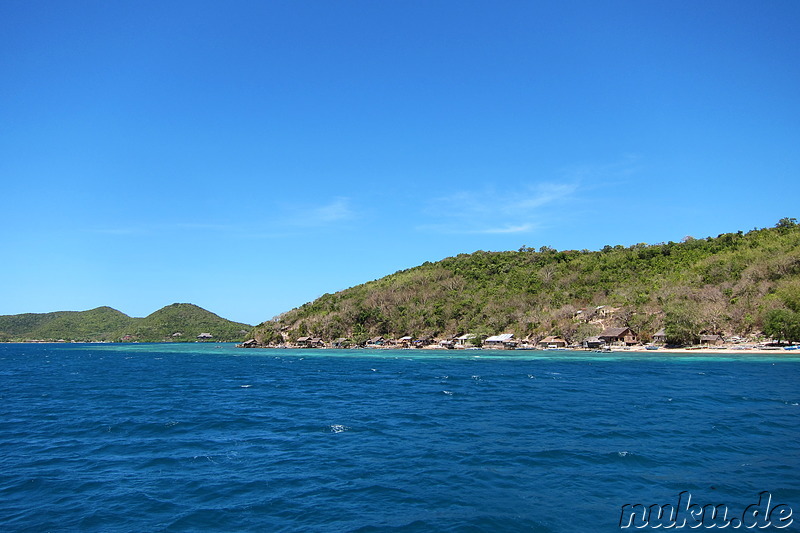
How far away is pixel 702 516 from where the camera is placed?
459 inches

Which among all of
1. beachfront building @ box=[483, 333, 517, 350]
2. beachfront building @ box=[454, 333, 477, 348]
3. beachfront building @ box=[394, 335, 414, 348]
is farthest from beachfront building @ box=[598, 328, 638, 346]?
beachfront building @ box=[394, 335, 414, 348]

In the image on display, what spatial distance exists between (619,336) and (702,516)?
95.3 m

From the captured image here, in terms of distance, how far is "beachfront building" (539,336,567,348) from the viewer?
4262 inches

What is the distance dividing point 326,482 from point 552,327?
10877 cm

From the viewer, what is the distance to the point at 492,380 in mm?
42938

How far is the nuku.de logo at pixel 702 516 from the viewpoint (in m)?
11.2

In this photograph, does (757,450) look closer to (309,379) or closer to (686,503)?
(686,503)

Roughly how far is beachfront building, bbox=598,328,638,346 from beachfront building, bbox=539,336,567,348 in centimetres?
983

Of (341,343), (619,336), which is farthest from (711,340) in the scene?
(341,343)

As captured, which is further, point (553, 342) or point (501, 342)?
point (501, 342)

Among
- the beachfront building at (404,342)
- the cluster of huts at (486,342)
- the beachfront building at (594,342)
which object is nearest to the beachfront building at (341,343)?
the cluster of huts at (486,342)

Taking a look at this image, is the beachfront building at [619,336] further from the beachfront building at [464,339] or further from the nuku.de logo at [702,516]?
the nuku.de logo at [702,516]

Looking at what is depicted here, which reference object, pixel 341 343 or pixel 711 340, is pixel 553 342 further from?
pixel 341 343

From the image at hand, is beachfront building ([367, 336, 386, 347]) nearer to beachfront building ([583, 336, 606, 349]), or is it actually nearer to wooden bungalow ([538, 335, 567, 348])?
wooden bungalow ([538, 335, 567, 348])
